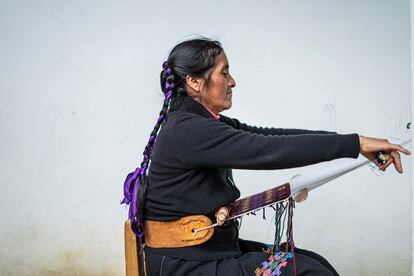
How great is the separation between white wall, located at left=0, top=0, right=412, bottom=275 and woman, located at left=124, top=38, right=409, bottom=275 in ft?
4.23

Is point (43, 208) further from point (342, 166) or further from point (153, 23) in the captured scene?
point (342, 166)

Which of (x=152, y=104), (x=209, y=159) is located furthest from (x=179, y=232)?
(x=152, y=104)

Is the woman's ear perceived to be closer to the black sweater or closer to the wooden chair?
the black sweater

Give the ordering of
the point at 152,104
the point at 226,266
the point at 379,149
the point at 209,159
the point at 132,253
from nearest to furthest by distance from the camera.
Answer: the point at 379,149
the point at 209,159
the point at 226,266
the point at 132,253
the point at 152,104

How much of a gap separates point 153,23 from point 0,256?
1816 mm

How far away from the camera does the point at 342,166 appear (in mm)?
1558

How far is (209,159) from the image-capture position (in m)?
1.51

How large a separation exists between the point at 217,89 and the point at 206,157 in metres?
0.37

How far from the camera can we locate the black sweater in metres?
1.43

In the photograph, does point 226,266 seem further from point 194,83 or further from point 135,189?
point 194,83

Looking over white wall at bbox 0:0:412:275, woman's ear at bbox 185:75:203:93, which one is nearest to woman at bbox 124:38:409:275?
woman's ear at bbox 185:75:203:93

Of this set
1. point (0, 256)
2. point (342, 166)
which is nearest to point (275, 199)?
point (342, 166)

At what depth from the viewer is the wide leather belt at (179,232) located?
163 centimetres

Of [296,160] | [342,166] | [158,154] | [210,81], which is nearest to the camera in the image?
[296,160]
